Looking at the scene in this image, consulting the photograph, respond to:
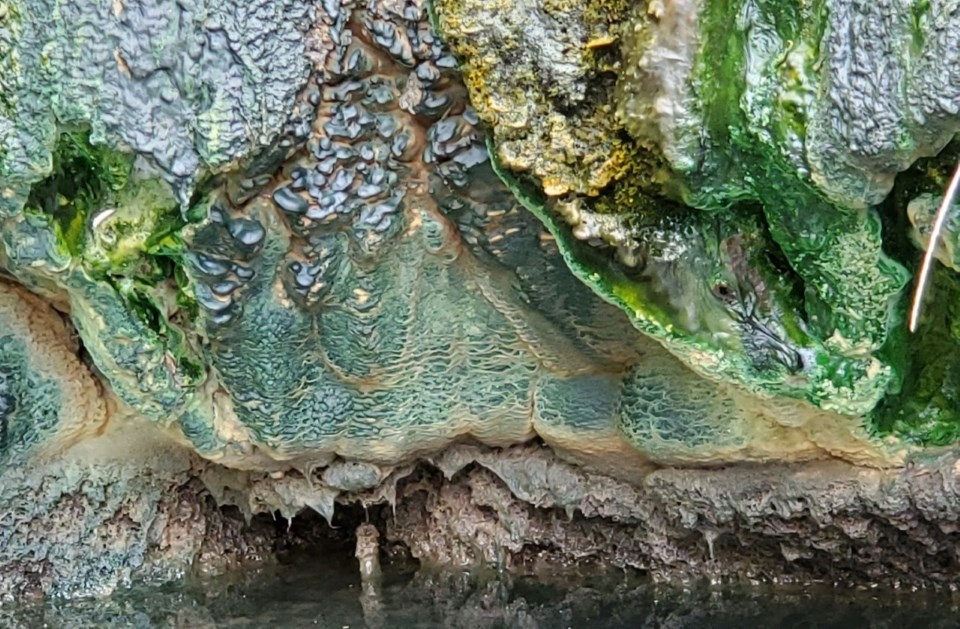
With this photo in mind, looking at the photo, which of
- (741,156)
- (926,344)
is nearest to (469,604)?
(926,344)

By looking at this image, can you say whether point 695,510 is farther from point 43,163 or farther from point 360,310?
point 43,163

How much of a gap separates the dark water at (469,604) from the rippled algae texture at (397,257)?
0.91 ft

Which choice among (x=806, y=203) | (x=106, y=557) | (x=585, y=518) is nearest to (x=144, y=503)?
(x=106, y=557)

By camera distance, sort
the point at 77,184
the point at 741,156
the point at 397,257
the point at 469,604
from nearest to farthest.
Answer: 1. the point at 741,156
2. the point at 77,184
3. the point at 397,257
4. the point at 469,604

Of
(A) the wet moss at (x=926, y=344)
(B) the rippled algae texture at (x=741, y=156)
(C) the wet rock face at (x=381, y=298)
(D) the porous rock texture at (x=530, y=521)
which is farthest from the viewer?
(D) the porous rock texture at (x=530, y=521)

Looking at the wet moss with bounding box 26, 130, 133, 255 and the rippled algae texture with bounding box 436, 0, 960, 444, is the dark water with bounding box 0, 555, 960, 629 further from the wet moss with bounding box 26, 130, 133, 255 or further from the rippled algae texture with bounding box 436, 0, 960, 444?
the wet moss with bounding box 26, 130, 133, 255

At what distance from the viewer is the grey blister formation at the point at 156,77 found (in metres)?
1.34

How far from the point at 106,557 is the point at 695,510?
45.9 inches

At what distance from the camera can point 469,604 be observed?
2.09 m

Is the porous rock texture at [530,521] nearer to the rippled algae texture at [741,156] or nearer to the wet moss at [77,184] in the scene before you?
the rippled algae texture at [741,156]

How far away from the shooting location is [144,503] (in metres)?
2.19

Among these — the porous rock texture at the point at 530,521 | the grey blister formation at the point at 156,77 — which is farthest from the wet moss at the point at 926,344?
the grey blister formation at the point at 156,77

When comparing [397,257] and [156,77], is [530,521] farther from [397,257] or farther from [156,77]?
[156,77]

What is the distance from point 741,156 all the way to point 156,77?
2.38ft
